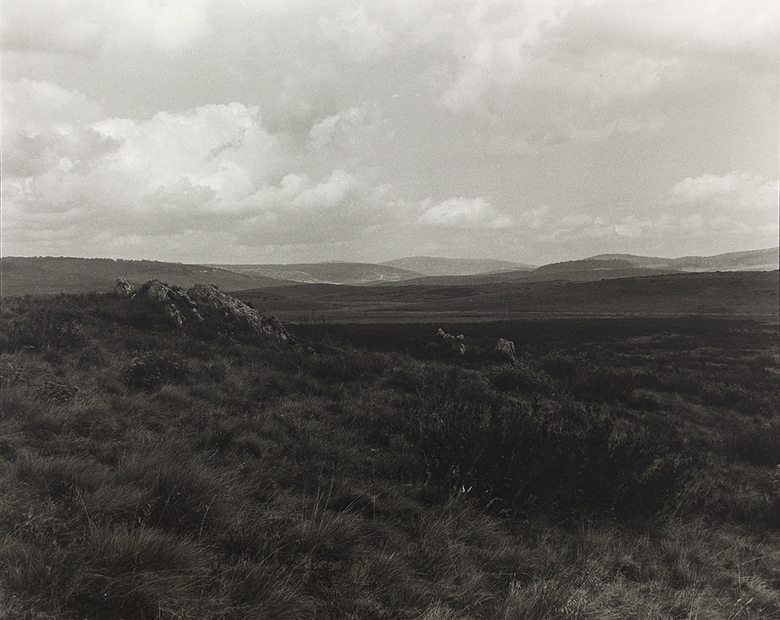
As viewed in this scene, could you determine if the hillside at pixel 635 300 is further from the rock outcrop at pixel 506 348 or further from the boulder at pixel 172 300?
the boulder at pixel 172 300

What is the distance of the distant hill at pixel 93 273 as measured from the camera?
131 metres

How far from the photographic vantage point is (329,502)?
4270 millimetres

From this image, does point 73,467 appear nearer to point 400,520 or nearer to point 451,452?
point 400,520

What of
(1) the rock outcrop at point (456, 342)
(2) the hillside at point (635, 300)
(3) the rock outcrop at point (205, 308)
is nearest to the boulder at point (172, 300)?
(3) the rock outcrop at point (205, 308)

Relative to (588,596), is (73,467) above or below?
above

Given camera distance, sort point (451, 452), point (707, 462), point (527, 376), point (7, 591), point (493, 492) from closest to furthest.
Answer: point (7, 591), point (493, 492), point (451, 452), point (707, 462), point (527, 376)

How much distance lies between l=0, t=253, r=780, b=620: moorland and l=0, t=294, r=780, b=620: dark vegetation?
2cm

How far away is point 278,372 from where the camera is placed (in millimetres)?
10641

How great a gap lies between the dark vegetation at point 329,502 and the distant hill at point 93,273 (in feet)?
432

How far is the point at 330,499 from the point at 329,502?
0.05 m

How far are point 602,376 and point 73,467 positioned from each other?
1487 centimetres

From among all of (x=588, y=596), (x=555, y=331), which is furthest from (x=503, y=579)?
(x=555, y=331)

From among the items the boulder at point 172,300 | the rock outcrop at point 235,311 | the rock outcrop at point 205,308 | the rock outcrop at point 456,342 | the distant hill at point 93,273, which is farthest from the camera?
the distant hill at point 93,273

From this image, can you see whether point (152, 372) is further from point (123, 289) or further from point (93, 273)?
point (93, 273)
